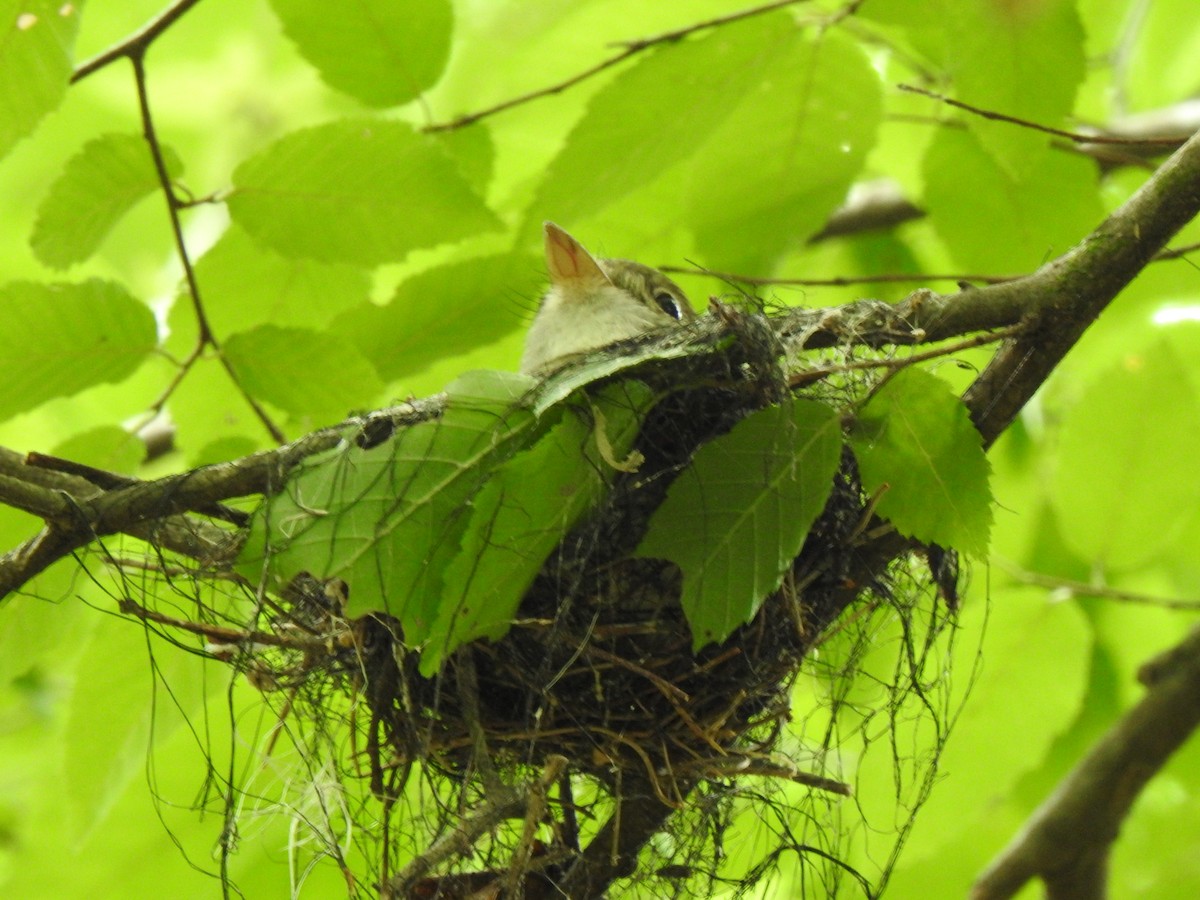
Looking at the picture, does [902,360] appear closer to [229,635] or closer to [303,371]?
[229,635]

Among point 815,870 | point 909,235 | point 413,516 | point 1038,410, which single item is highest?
point 909,235

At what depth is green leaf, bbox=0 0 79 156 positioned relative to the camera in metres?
1.83

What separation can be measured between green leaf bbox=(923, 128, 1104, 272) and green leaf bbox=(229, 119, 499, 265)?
0.87 metres

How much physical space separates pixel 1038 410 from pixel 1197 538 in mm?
483

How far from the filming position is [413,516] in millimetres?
1530

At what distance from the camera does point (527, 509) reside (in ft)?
5.02

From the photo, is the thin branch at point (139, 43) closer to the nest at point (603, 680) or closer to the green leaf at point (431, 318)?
the green leaf at point (431, 318)

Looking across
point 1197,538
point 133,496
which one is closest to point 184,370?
point 133,496

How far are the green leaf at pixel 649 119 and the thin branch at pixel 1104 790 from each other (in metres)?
1.53

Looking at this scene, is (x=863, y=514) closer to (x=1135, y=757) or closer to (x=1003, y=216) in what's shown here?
(x=1003, y=216)

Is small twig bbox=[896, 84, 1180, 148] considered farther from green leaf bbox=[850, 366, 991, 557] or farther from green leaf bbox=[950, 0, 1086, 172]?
green leaf bbox=[850, 366, 991, 557]

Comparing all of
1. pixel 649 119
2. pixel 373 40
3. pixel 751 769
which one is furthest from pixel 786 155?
pixel 751 769

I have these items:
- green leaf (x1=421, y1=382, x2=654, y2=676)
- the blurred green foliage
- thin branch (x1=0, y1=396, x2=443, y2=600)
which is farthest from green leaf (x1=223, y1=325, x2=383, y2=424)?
green leaf (x1=421, y1=382, x2=654, y2=676)

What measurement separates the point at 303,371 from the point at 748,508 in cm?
95
